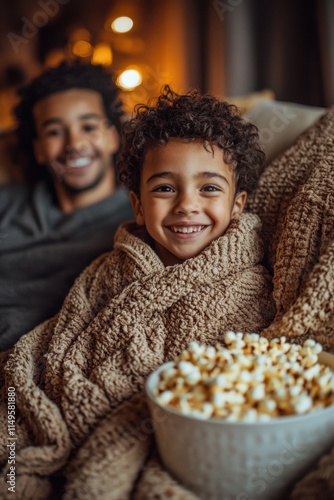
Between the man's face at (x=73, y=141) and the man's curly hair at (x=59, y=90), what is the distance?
1.6 inches

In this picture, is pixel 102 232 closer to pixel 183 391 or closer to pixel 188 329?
pixel 188 329

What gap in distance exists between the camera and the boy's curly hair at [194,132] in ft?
3.57

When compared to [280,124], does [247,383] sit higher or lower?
lower

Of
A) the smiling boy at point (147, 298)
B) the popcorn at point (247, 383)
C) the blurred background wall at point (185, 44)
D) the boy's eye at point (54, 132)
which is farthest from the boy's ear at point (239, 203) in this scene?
the blurred background wall at point (185, 44)

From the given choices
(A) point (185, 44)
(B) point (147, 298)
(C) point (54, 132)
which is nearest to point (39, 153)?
(C) point (54, 132)

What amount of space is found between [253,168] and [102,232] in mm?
557

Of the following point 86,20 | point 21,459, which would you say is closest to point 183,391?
point 21,459

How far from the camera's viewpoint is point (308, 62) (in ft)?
7.18

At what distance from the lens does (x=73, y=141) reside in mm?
1760

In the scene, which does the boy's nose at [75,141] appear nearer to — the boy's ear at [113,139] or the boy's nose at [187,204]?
the boy's ear at [113,139]

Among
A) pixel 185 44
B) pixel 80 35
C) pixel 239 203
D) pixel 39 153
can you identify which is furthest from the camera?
pixel 80 35

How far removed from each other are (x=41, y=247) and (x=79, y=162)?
0.40 meters

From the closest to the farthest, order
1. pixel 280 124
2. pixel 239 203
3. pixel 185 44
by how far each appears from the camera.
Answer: pixel 239 203
pixel 280 124
pixel 185 44

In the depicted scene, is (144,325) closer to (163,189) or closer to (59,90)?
(163,189)
